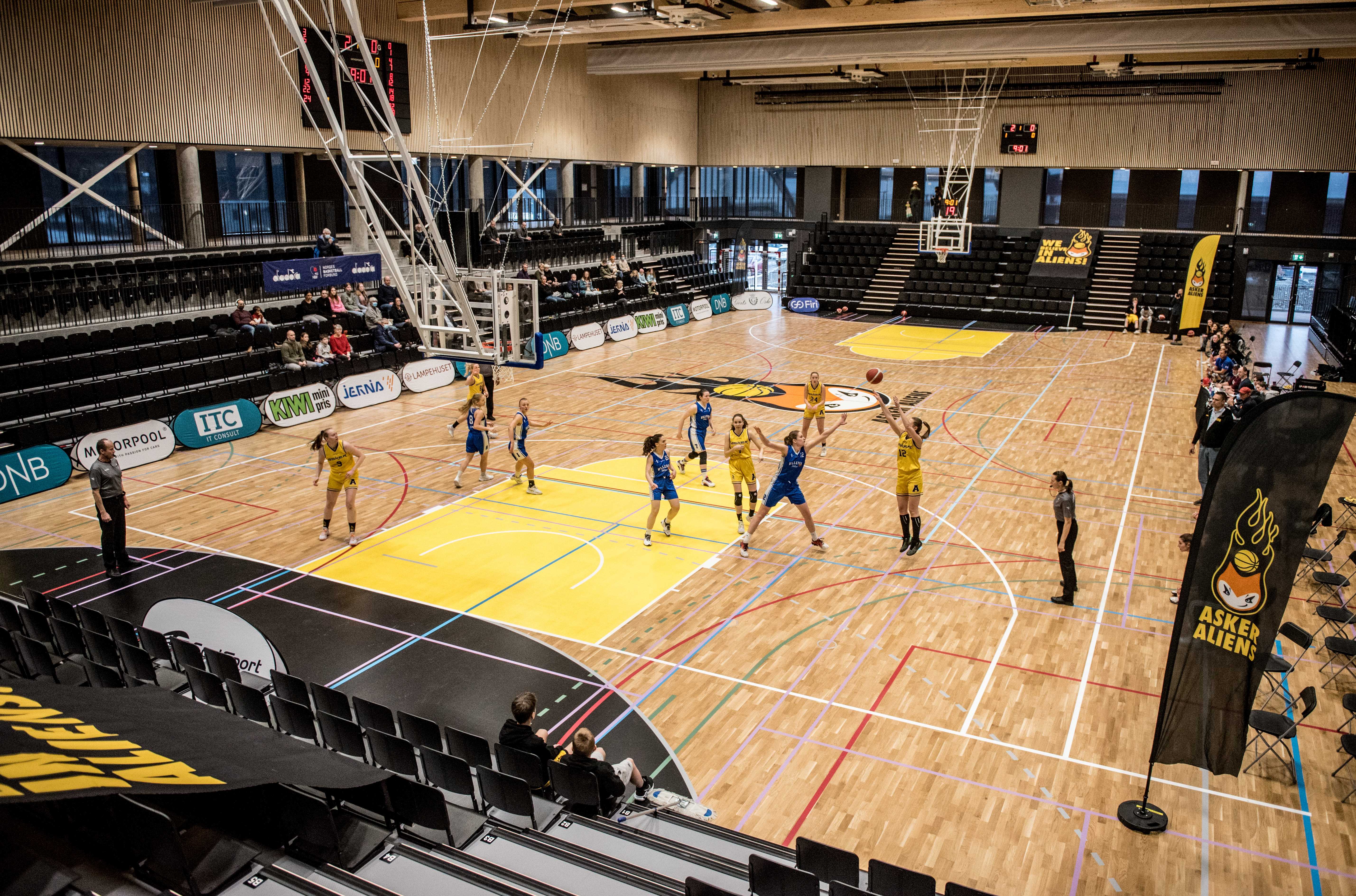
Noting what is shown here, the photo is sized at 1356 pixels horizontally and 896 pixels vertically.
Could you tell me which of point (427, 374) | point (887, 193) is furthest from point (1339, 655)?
point (887, 193)

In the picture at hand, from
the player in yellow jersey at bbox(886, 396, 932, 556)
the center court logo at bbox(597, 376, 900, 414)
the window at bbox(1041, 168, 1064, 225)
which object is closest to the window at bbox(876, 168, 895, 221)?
the window at bbox(1041, 168, 1064, 225)

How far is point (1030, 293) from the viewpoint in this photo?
1426 inches

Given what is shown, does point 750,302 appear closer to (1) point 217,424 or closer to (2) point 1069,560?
(1) point 217,424

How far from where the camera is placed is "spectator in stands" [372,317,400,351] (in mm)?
23703

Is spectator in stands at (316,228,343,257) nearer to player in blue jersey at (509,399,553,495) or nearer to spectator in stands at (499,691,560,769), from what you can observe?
player in blue jersey at (509,399,553,495)

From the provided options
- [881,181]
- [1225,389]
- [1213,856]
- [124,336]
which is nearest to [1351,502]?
[1225,389]

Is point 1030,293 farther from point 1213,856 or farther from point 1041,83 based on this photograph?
point 1213,856

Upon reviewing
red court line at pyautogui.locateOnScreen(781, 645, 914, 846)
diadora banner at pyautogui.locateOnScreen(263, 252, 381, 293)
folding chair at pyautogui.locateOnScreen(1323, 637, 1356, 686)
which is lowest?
red court line at pyautogui.locateOnScreen(781, 645, 914, 846)

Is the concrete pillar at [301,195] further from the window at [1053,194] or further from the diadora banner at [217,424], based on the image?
the window at [1053,194]

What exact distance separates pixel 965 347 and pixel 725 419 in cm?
1273

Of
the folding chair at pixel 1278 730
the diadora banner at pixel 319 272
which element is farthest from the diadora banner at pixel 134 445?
the folding chair at pixel 1278 730

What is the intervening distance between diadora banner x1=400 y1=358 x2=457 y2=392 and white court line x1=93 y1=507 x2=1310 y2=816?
34.9 feet

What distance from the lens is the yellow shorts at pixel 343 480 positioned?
13.3 m

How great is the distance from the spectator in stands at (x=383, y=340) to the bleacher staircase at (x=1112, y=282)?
23.8 metres
